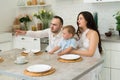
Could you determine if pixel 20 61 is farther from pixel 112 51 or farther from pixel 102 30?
pixel 102 30

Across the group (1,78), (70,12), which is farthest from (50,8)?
(1,78)

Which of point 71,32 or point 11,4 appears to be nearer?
point 71,32

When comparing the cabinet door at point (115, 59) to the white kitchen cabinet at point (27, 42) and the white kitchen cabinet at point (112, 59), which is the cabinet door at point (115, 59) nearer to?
the white kitchen cabinet at point (112, 59)

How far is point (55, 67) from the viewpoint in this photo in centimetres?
189

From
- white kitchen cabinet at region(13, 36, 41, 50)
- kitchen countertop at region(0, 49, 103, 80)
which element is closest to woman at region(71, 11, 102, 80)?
kitchen countertop at region(0, 49, 103, 80)

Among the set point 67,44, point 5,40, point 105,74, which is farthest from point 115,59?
point 5,40

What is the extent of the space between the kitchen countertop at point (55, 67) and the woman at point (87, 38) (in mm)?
429

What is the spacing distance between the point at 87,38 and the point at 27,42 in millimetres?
1531

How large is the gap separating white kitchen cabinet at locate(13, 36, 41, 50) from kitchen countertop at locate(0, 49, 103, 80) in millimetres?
1378

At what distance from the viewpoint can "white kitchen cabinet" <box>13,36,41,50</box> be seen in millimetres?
3724

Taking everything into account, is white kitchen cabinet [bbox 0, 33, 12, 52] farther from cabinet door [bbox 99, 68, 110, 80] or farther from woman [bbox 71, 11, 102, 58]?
cabinet door [bbox 99, 68, 110, 80]

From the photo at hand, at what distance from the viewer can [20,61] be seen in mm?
2002

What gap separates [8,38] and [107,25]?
1.90 m

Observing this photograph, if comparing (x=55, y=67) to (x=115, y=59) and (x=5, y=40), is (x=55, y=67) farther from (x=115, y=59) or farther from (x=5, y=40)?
(x=5, y=40)
